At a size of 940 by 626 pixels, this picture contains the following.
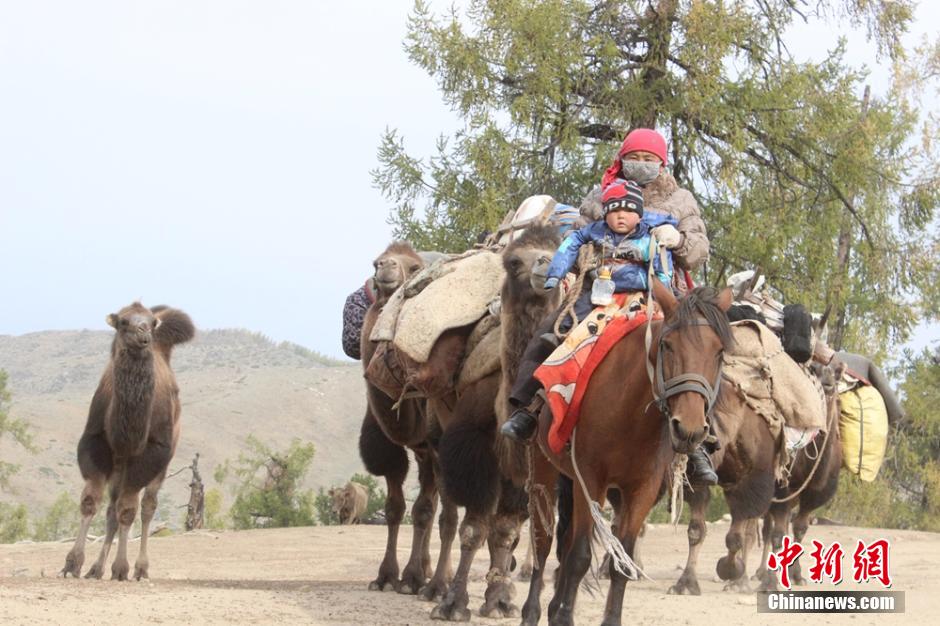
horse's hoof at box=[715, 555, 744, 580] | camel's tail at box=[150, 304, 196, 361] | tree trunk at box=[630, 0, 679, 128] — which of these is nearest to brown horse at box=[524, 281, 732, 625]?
horse's hoof at box=[715, 555, 744, 580]

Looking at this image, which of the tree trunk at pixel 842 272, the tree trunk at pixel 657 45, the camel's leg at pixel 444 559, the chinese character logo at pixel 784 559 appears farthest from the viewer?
the tree trunk at pixel 842 272

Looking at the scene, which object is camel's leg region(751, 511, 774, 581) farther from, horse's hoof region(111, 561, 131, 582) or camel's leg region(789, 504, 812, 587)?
horse's hoof region(111, 561, 131, 582)

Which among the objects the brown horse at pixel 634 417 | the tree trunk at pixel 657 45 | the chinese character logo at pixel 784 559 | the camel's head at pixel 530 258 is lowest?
the chinese character logo at pixel 784 559

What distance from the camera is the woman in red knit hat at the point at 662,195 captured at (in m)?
9.19

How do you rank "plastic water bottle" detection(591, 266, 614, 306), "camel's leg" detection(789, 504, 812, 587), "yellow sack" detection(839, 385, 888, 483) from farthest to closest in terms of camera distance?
"yellow sack" detection(839, 385, 888, 483)
"camel's leg" detection(789, 504, 812, 587)
"plastic water bottle" detection(591, 266, 614, 306)

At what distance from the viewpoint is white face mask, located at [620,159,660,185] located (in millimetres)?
9461

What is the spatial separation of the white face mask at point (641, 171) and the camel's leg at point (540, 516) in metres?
2.00

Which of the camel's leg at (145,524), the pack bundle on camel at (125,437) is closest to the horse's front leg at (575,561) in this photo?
the pack bundle on camel at (125,437)

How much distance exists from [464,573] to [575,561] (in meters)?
1.77

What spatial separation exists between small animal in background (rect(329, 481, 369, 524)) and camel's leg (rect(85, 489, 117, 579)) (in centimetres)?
851

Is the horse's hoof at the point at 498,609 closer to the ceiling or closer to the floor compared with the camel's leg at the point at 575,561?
closer to the floor

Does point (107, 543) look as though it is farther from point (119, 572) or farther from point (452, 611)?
point (452, 611)

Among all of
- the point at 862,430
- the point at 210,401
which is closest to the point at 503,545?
the point at 862,430

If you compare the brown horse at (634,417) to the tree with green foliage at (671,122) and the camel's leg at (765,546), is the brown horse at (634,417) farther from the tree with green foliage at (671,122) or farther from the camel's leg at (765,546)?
the tree with green foliage at (671,122)
